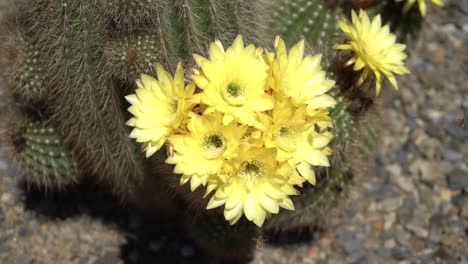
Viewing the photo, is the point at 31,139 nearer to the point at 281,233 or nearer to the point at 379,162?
the point at 281,233

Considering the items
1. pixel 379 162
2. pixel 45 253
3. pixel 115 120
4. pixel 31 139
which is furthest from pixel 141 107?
pixel 379 162

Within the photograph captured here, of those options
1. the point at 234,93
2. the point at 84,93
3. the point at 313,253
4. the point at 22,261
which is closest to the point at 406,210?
the point at 313,253

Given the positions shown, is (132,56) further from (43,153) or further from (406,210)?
(406,210)

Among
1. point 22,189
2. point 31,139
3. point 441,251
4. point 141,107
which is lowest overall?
point 441,251

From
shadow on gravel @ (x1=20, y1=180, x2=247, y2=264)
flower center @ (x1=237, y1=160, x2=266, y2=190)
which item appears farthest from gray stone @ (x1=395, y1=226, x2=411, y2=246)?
flower center @ (x1=237, y1=160, x2=266, y2=190)

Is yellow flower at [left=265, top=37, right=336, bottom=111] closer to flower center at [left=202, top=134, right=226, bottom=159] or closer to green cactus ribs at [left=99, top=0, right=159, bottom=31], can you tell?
flower center at [left=202, top=134, right=226, bottom=159]

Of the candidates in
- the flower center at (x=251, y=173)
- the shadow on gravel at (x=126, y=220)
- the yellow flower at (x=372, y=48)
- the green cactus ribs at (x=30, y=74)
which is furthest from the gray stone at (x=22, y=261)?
the yellow flower at (x=372, y=48)
